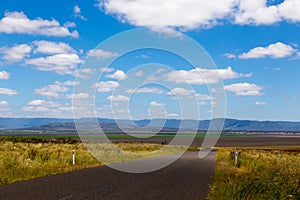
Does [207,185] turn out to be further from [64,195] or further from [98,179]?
[64,195]

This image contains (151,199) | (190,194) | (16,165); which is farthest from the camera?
(16,165)

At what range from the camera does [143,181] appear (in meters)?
14.8

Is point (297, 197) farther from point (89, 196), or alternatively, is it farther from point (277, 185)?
point (89, 196)

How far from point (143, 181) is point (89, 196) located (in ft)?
14.4

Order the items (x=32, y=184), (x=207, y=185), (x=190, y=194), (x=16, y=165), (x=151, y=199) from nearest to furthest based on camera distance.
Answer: (x=151, y=199) → (x=190, y=194) → (x=32, y=184) → (x=207, y=185) → (x=16, y=165)

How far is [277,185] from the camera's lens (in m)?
12.2

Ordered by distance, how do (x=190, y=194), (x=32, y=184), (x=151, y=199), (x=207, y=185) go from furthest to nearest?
(x=207, y=185) → (x=32, y=184) → (x=190, y=194) → (x=151, y=199)

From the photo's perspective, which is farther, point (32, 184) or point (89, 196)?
point (32, 184)

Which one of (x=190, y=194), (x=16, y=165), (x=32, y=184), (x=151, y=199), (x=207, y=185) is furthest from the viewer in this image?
(x=16, y=165)

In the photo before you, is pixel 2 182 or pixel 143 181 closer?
pixel 2 182

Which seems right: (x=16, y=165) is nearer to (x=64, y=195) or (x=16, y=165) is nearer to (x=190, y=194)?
(x=64, y=195)

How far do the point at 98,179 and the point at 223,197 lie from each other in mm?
5704

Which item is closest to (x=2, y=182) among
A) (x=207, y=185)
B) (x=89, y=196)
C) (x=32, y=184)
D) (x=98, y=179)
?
(x=32, y=184)

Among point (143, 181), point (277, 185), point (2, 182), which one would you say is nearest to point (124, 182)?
point (143, 181)
